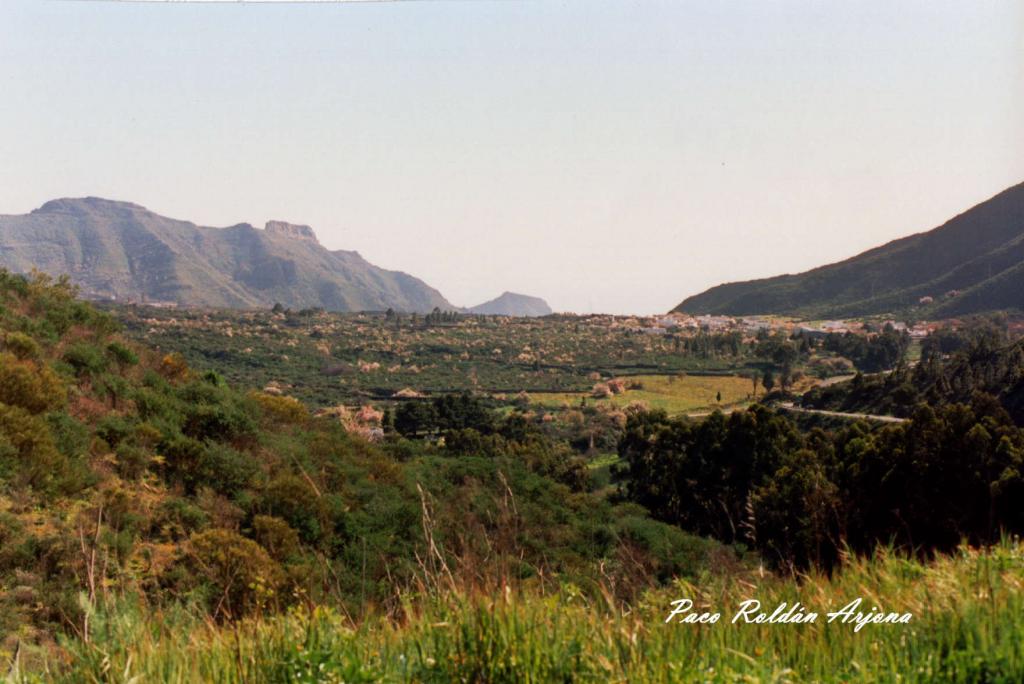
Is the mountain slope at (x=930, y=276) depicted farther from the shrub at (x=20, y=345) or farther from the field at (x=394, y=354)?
the shrub at (x=20, y=345)

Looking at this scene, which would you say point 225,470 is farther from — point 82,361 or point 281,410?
point 281,410

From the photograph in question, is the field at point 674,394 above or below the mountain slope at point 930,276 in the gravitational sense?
below

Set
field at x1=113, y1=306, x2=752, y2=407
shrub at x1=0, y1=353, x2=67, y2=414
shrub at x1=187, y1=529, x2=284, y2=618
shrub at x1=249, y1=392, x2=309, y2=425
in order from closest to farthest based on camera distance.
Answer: shrub at x1=187, y1=529, x2=284, y2=618
shrub at x1=0, y1=353, x2=67, y2=414
shrub at x1=249, y1=392, x2=309, y2=425
field at x1=113, y1=306, x2=752, y2=407

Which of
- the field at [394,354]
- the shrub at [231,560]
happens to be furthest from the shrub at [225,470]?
the field at [394,354]

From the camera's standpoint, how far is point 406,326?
4417 inches

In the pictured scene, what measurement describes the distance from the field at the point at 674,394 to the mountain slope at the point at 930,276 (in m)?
26.0

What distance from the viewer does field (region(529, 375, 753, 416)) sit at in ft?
184

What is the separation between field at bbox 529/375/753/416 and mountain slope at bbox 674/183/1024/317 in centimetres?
2604

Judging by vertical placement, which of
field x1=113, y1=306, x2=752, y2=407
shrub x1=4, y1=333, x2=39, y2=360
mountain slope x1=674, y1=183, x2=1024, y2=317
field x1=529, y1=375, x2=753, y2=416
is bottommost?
field x1=529, y1=375, x2=753, y2=416

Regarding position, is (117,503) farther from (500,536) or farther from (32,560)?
(500,536)

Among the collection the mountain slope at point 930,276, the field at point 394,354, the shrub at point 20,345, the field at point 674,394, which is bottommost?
the field at point 674,394

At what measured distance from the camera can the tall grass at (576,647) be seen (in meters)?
2.00

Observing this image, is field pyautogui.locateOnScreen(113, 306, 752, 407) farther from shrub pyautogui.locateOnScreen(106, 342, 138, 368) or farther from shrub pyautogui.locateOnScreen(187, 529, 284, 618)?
shrub pyautogui.locateOnScreen(187, 529, 284, 618)

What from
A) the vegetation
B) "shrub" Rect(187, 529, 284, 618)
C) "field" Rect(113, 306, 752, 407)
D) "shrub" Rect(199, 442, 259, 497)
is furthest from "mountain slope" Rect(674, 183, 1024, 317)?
"shrub" Rect(187, 529, 284, 618)
